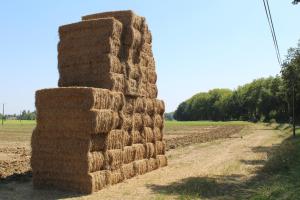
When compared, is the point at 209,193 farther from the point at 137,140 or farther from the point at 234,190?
the point at 137,140

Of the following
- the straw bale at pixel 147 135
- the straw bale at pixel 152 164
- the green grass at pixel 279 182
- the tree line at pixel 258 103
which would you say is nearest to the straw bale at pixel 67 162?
the straw bale at pixel 147 135

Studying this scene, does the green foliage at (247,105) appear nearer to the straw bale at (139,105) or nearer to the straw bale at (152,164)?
the straw bale at (152,164)

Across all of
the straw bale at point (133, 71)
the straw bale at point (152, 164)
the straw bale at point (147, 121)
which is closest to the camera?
the straw bale at point (133, 71)

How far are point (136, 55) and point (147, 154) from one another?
3892 mm

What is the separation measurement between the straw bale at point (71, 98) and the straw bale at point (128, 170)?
255 cm

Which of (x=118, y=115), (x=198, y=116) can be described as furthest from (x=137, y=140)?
(x=198, y=116)

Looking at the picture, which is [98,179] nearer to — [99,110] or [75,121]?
[75,121]

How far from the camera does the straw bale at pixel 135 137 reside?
1700 centimetres

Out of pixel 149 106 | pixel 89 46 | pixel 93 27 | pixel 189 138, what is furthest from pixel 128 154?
pixel 189 138

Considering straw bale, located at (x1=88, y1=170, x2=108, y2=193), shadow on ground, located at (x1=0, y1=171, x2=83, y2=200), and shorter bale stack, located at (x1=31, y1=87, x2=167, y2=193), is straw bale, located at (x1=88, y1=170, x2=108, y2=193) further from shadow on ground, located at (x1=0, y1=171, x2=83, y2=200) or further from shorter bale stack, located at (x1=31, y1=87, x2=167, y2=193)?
shadow on ground, located at (x1=0, y1=171, x2=83, y2=200)

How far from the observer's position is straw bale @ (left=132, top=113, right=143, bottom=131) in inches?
683

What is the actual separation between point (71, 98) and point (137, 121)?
4239mm

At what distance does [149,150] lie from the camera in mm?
18766

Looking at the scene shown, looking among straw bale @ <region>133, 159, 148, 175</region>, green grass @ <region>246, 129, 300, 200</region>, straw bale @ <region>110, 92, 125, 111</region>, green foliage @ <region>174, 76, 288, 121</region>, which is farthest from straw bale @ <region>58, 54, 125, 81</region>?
green foliage @ <region>174, 76, 288, 121</region>
